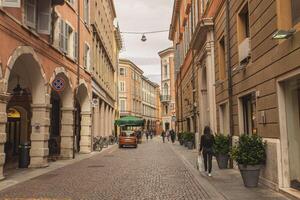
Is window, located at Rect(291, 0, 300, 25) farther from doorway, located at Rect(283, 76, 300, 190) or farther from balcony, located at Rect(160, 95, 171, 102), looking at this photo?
balcony, located at Rect(160, 95, 171, 102)

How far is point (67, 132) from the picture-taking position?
2262 centimetres

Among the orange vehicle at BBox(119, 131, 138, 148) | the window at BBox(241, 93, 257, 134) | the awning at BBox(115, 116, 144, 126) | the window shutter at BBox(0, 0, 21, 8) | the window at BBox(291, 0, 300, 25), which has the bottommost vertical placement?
the orange vehicle at BBox(119, 131, 138, 148)

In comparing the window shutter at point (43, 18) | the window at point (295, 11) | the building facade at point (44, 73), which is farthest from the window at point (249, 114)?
the window shutter at point (43, 18)

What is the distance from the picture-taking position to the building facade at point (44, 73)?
46.4 feet

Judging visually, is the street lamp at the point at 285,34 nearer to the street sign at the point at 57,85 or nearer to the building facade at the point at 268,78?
the building facade at the point at 268,78

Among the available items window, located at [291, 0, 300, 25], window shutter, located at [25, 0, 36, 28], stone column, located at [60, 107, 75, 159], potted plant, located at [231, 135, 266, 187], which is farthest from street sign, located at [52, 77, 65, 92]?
window, located at [291, 0, 300, 25]

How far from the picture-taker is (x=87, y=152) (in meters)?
28.2

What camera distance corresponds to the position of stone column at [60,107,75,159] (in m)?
22.5

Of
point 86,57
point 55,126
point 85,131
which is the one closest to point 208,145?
point 55,126

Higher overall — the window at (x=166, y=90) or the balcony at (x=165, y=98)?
the window at (x=166, y=90)

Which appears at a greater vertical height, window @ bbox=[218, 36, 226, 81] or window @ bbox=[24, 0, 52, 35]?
window @ bbox=[24, 0, 52, 35]

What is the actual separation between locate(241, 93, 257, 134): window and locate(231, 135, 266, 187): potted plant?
2.54 m

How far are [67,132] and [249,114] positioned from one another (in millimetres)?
11542

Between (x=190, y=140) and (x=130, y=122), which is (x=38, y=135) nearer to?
(x=190, y=140)
